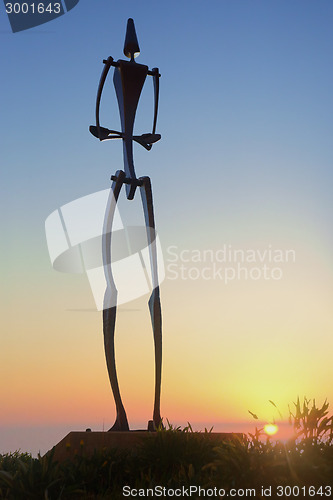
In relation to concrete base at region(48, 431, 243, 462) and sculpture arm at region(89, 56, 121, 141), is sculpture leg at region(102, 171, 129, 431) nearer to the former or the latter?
concrete base at region(48, 431, 243, 462)

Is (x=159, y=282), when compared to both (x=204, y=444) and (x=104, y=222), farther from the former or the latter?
(x=204, y=444)

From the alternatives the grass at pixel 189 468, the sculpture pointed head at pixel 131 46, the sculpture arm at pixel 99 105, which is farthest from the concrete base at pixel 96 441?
the sculpture pointed head at pixel 131 46

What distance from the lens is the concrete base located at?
8.51m

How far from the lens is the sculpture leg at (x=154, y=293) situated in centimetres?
945

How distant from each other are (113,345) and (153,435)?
1677 mm

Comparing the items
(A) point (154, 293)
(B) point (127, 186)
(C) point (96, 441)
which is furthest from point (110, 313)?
(B) point (127, 186)

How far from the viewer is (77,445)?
8.72 m

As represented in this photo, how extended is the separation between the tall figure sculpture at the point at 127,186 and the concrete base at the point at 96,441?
43 cm

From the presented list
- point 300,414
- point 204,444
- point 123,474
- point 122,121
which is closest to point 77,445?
point 123,474

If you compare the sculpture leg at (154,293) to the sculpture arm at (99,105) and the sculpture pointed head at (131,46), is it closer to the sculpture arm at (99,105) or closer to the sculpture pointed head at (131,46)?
the sculpture arm at (99,105)

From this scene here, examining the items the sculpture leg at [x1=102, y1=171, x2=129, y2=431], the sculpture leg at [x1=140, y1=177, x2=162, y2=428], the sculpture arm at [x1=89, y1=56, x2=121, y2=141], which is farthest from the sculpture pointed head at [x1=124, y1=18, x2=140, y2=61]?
the sculpture leg at [x1=102, y1=171, x2=129, y2=431]

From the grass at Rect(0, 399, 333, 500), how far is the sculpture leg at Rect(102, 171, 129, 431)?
0.83 meters

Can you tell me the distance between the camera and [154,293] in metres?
9.60

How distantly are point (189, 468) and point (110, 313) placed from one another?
10.7ft
